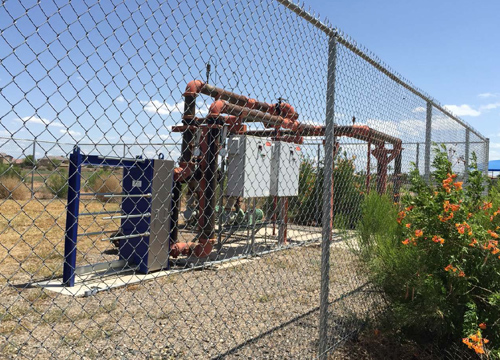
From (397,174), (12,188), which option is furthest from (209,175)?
(12,188)

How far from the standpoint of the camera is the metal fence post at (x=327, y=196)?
3016mm

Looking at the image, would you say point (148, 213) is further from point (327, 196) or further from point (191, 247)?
point (327, 196)

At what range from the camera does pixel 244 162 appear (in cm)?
611

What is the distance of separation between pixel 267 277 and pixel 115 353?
299 cm

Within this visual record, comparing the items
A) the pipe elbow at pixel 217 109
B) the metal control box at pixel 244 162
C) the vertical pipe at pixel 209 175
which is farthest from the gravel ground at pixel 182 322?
the pipe elbow at pixel 217 109

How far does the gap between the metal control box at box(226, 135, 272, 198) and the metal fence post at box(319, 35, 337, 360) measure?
301 cm

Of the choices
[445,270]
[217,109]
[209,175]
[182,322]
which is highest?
[217,109]

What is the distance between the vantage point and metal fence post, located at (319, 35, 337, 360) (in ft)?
9.89

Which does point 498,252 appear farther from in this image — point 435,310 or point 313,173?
point 313,173

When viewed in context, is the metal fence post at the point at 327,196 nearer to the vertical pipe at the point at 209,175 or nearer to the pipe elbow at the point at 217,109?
the vertical pipe at the point at 209,175

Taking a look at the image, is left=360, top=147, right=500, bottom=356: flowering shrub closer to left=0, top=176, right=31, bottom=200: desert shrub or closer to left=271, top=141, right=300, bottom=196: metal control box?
left=271, top=141, right=300, bottom=196: metal control box

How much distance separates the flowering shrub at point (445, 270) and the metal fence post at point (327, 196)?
2.01 feet

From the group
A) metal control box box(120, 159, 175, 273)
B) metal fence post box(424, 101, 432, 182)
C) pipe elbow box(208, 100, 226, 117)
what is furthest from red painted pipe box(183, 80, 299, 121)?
metal fence post box(424, 101, 432, 182)

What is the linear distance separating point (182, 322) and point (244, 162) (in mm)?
2662
